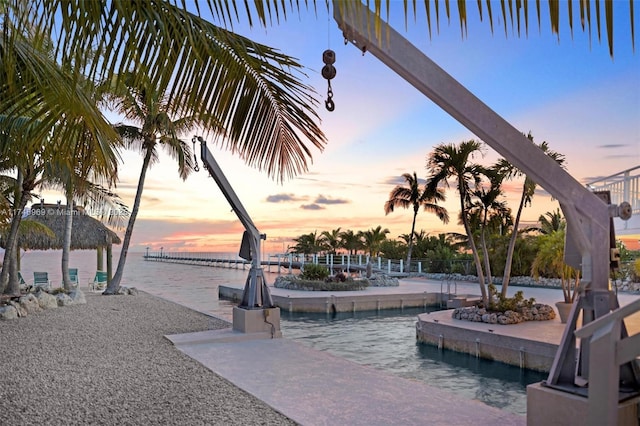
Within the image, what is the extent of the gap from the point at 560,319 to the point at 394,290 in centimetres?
748

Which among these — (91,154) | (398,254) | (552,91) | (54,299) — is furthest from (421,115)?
(398,254)

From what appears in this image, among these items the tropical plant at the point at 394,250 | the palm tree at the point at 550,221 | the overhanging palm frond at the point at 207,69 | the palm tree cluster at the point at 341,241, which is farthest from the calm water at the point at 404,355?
the palm tree cluster at the point at 341,241

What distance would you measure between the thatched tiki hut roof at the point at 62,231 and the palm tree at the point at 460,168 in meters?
12.8

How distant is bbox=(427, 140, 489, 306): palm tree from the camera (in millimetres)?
10953

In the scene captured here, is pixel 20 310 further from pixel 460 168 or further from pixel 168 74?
pixel 168 74

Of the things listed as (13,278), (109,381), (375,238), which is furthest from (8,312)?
(375,238)

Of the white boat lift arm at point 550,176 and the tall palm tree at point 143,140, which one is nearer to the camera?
the white boat lift arm at point 550,176

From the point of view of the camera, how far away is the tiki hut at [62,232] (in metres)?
19.3

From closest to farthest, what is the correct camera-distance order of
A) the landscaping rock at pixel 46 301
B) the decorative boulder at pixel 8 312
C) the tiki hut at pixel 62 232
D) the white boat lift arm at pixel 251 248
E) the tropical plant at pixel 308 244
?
the white boat lift arm at pixel 251 248, the decorative boulder at pixel 8 312, the landscaping rock at pixel 46 301, the tiki hut at pixel 62 232, the tropical plant at pixel 308 244

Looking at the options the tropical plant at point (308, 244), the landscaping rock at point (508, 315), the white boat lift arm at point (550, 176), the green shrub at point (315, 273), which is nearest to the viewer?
the white boat lift arm at point (550, 176)

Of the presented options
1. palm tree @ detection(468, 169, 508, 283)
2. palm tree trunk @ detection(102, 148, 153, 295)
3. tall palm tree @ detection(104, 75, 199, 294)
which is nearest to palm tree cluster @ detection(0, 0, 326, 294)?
palm tree @ detection(468, 169, 508, 283)

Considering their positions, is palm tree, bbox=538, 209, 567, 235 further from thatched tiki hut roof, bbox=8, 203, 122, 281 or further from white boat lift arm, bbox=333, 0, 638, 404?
white boat lift arm, bbox=333, 0, 638, 404

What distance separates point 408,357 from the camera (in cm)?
924

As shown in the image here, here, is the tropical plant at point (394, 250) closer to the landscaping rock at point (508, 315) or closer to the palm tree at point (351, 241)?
the palm tree at point (351, 241)
